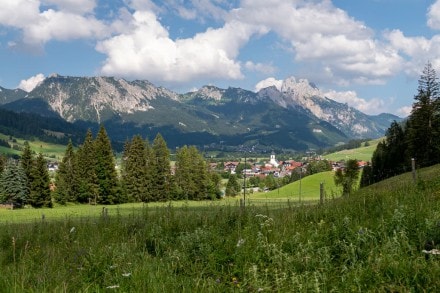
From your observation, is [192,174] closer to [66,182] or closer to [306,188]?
[66,182]

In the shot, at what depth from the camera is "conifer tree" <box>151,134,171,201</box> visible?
95.0 metres

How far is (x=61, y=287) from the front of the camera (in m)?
5.18

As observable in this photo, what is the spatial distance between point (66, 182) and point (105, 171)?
8.34m

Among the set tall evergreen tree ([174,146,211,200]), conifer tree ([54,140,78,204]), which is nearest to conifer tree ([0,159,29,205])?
conifer tree ([54,140,78,204])

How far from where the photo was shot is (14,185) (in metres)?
78.4

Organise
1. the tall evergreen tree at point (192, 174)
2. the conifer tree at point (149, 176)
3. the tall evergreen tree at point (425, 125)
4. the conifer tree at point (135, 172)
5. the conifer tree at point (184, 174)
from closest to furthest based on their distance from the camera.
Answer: the tall evergreen tree at point (425, 125)
the conifer tree at point (135, 172)
the conifer tree at point (149, 176)
the conifer tree at point (184, 174)
the tall evergreen tree at point (192, 174)

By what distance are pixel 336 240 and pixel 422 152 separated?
67.6 metres

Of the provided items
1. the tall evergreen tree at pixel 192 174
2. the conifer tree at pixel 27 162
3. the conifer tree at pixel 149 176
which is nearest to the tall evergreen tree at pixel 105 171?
the conifer tree at pixel 149 176

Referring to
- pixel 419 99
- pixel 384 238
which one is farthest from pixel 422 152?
pixel 384 238

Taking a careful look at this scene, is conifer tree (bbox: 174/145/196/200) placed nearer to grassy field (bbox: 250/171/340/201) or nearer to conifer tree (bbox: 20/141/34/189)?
grassy field (bbox: 250/171/340/201)

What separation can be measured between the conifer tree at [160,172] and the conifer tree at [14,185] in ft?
88.5

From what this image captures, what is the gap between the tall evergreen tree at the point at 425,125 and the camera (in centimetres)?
6451

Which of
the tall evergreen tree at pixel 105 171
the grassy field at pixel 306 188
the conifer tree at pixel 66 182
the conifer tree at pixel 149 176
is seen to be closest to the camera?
the conifer tree at pixel 66 182

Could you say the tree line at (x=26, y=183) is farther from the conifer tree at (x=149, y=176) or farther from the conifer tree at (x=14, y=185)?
the conifer tree at (x=149, y=176)
